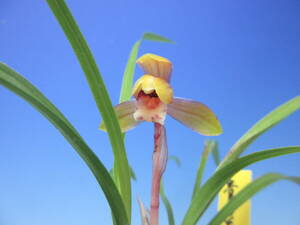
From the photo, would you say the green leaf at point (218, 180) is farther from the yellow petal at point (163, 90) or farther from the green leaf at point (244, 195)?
the yellow petal at point (163, 90)

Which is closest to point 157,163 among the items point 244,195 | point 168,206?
point 244,195

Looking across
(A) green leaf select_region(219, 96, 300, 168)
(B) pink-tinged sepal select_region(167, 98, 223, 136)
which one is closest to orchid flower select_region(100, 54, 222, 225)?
(B) pink-tinged sepal select_region(167, 98, 223, 136)

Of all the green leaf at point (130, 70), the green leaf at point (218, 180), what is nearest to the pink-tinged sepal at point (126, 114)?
the green leaf at point (130, 70)

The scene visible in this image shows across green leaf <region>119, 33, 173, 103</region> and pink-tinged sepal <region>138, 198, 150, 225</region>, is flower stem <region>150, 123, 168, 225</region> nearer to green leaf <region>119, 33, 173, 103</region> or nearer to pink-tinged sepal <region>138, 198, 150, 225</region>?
pink-tinged sepal <region>138, 198, 150, 225</region>

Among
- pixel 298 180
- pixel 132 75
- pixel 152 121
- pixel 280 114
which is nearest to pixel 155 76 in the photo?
pixel 152 121

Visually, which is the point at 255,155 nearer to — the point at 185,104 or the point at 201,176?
the point at 185,104
